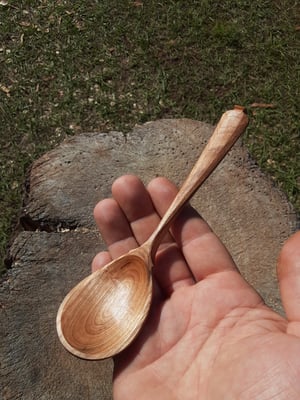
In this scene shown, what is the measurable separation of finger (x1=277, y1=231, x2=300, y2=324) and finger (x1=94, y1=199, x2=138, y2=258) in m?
0.45

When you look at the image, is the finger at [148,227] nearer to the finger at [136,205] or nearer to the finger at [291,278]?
the finger at [136,205]

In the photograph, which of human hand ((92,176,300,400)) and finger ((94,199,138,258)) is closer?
human hand ((92,176,300,400))

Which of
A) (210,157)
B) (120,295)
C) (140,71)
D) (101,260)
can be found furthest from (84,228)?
(140,71)

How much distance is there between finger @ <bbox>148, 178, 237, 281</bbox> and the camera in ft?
4.97

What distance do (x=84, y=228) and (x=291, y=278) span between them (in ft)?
2.48

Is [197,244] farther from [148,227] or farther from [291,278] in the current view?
[291,278]

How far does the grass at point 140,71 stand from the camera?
8.63 feet

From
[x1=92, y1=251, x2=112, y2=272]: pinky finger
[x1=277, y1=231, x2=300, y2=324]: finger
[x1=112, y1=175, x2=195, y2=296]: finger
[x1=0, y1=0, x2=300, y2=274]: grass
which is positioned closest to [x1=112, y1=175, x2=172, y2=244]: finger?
[x1=112, y1=175, x2=195, y2=296]: finger

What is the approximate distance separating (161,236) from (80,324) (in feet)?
1.06

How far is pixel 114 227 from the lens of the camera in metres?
1.59

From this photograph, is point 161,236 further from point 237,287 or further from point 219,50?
point 219,50

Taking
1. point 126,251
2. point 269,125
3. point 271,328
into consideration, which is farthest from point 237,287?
point 269,125

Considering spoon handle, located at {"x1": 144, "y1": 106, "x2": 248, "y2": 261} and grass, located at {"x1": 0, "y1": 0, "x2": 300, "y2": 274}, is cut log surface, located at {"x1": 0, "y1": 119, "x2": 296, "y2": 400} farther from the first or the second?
grass, located at {"x1": 0, "y1": 0, "x2": 300, "y2": 274}

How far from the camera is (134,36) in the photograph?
9.77 ft
